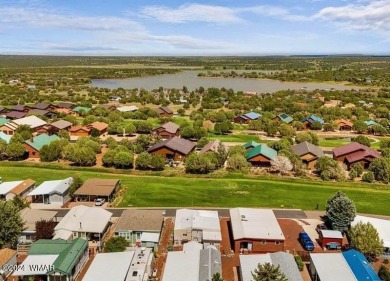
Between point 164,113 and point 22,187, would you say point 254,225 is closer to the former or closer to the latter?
point 22,187

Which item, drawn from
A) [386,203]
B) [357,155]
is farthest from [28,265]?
[357,155]

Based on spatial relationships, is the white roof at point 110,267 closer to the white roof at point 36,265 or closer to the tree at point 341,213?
the white roof at point 36,265

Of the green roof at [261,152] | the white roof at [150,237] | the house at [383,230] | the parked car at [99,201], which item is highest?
the green roof at [261,152]

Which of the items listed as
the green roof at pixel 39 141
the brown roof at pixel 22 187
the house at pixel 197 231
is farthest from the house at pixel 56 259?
the green roof at pixel 39 141

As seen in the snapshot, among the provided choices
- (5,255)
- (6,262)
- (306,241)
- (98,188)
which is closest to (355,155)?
(306,241)

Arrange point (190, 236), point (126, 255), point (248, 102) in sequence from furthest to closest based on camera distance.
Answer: point (248, 102) → point (190, 236) → point (126, 255)

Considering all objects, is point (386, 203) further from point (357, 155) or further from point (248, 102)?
point (248, 102)
